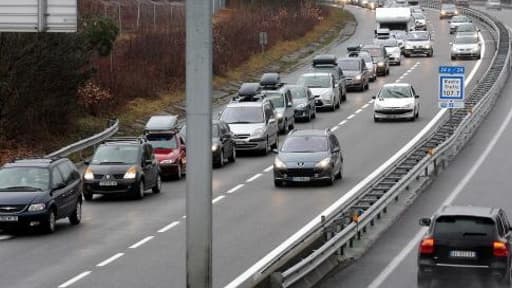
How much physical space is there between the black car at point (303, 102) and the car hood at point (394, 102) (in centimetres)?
297

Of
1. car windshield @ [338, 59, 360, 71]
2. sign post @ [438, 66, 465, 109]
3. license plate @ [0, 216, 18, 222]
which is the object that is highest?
sign post @ [438, 66, 465, 109]

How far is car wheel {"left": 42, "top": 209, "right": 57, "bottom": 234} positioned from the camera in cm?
2802

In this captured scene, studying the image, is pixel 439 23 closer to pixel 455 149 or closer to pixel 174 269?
pixel 455 149

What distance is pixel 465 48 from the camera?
7812 cm

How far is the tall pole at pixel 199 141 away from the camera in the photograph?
16.1 meters

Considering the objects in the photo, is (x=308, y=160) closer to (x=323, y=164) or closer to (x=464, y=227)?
(x=323, y=164)

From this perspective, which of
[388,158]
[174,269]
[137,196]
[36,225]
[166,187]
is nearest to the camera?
[174,269]

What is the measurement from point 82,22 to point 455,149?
1766cm

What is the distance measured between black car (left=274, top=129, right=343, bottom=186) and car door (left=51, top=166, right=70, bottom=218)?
26.8 feet

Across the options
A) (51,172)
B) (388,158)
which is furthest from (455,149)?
(51,172)

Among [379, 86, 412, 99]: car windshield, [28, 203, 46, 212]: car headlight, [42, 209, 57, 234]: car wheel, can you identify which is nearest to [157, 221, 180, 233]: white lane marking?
[42, 209, 57, 234]: car wheel

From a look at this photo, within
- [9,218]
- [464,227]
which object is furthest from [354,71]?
[464,227]

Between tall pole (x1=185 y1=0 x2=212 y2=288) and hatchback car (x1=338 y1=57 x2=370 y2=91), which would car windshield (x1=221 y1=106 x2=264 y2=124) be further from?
tall pole (x1=185 y1=0 x2=212 y2=288)

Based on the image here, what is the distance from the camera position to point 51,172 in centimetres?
2888
